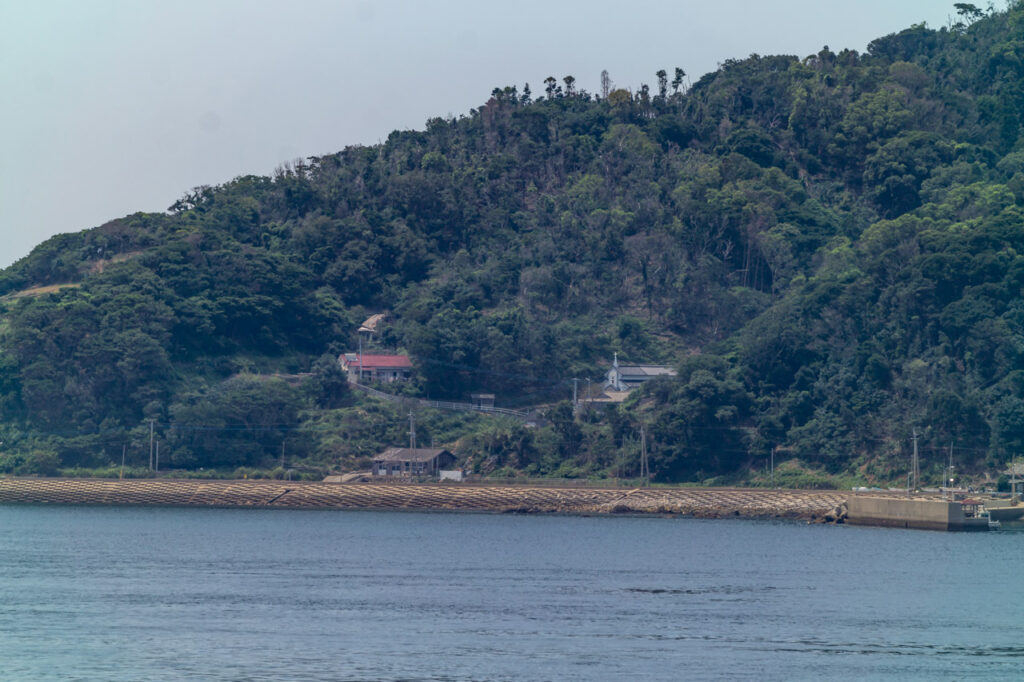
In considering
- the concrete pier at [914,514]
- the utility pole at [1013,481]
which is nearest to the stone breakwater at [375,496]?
the concrete pier at [914,514]

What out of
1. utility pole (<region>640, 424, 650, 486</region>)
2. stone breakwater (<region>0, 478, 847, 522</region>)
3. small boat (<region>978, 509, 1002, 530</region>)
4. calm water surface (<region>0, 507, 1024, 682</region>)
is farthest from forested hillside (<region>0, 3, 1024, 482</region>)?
calm water surface (<region>0, 507, 1024, 682</region>)

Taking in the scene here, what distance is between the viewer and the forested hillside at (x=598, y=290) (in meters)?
126

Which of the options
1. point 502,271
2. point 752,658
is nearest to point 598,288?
point 502,271

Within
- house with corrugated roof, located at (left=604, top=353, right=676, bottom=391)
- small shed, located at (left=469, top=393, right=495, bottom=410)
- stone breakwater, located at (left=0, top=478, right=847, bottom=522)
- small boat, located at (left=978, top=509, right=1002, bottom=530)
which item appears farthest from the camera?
house with corrugated roof, located at (left=604, top=353, right=676, bottom=391)

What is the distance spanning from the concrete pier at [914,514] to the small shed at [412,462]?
131 ft

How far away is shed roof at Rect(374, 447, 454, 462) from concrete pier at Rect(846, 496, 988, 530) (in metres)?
40.2

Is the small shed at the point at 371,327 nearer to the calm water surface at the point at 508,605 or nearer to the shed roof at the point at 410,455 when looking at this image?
the shed roof at the point at 410,455

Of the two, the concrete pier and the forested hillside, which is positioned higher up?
the forested hillside

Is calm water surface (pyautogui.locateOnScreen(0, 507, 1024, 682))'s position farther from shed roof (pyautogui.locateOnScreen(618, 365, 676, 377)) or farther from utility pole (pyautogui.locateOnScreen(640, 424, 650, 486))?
shed roof (pyautogui.locateOnScreen(618, 365, 676, 377))

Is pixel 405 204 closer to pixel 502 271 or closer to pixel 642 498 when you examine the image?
pixel 502 271

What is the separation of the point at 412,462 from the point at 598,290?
4325cm

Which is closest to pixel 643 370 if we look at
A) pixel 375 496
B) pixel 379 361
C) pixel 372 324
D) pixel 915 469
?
pixel 379 361

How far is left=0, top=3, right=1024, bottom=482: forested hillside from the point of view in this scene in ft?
412

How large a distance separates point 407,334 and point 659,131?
53.0 meters
